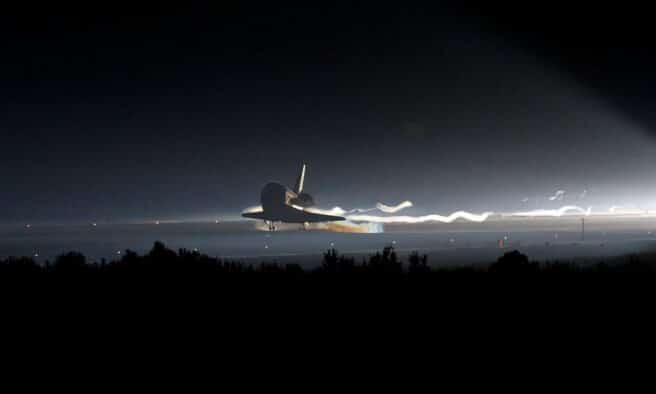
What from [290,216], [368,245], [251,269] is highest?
[290,216]

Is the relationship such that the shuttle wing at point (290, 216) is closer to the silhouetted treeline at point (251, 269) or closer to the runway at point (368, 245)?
the runway at point (368, 245)

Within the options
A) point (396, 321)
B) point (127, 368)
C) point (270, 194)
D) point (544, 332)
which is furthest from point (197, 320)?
point (270, 194)

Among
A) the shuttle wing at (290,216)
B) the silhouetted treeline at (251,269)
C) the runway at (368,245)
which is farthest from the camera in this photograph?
the shuttle wing at (290,216)

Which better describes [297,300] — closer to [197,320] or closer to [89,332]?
[197,320]

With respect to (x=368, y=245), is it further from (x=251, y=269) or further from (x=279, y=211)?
(x=279, y=211)

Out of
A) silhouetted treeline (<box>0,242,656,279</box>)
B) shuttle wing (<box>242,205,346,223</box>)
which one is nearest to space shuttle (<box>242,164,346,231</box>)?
shuttle wing (<box>242,205,346,223</box>)

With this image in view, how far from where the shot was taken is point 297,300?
18953 mm

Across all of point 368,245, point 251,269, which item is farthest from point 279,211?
point 251,269

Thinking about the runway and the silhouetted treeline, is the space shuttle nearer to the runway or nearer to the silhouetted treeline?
the runway

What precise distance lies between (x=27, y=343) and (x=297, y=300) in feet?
22.7

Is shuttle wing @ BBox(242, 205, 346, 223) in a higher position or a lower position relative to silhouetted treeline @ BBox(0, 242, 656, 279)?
higher

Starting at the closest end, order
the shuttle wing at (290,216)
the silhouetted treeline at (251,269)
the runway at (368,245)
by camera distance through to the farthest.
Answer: the silhouetted treeline at (251,269) < the runway at (368,245) < the shuttle wing at (290,216)

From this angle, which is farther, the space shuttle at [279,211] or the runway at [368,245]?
the space shuttle at [279,211]

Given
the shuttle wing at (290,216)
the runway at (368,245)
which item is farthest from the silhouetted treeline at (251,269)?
the shuttle wing at (290,216)
